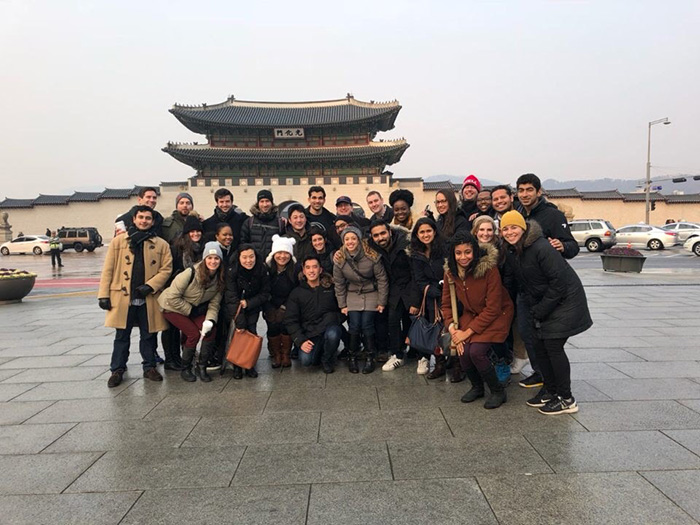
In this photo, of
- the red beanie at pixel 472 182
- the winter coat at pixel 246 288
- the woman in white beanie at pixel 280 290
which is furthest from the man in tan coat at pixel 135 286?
the red beanie at pixel 472 182

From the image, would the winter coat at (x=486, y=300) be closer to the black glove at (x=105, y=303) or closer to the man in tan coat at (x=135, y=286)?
the man in tan coat at (x=135, y=286)

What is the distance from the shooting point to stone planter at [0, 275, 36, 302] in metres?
9.21

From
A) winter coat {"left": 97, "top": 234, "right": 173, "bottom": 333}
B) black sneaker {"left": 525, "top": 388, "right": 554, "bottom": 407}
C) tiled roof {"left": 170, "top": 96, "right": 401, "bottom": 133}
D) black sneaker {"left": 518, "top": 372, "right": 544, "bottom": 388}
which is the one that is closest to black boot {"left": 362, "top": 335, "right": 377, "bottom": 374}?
black sneaker {"left": 518, "top": 372, "right": 544, "bottom": 388}

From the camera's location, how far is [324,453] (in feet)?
9.34

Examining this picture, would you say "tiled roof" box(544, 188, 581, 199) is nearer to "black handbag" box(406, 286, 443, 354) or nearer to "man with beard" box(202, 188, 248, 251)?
"man with beard" box(202, 188, 248, 251)

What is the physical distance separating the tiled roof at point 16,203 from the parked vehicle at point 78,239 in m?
5.96

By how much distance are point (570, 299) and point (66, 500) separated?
11.4 ft

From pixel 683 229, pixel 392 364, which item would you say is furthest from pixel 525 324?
pixel 683 229

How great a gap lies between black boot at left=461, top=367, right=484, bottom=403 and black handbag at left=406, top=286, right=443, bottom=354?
499 mm

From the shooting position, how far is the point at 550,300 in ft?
10.7

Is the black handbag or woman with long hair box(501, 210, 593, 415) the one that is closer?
woman with long hair box(501, 210, 593, 415)

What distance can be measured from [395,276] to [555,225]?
1.60m

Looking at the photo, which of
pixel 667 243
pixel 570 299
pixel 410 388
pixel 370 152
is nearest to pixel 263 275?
pixel 410 388

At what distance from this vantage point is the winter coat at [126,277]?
4.30 meters
